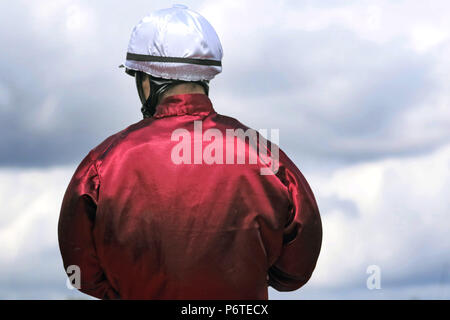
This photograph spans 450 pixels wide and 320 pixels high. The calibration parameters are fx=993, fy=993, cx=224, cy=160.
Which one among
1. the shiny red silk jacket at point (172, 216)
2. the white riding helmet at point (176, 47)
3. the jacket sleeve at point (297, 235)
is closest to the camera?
the shiny red silk jacket at point (172, 216)

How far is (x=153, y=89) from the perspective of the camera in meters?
7.82

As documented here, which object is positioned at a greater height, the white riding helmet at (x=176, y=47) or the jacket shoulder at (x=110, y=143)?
the white riding helmet at (x=176, y=47)

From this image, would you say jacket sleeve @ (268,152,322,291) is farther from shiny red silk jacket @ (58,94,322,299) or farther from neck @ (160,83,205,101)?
neck @ (160,83,205,101)

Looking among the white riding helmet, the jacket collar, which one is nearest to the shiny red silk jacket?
the jacket collar

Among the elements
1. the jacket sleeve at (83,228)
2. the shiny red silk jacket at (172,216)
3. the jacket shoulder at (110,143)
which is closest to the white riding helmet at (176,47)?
the shiny red silk jacket at (172,216)

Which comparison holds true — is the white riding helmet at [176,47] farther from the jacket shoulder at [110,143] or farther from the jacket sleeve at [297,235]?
the jacket sleeve at [297,235]

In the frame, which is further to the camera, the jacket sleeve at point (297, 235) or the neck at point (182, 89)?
the jacket sleeve at point (297, 235)

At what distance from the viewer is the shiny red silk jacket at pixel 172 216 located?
743 centimetres

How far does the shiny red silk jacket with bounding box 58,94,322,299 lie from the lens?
7.43 meters

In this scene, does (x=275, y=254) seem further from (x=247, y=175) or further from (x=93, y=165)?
(x=93, y=165)

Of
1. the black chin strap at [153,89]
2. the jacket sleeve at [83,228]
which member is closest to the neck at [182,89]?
the black chin strap at [153,89]

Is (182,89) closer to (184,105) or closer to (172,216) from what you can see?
(184,105)

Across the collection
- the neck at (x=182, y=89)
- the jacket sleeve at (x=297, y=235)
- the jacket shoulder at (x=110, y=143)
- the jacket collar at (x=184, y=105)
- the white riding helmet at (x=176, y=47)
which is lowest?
the jacket sleeve at (x=297, y=235)

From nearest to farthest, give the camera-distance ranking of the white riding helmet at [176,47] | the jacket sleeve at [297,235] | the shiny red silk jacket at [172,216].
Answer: the shiny red silk jacket at [172,216], the white riding helmet at [176,47], the jacket sleeve at [297,235]
